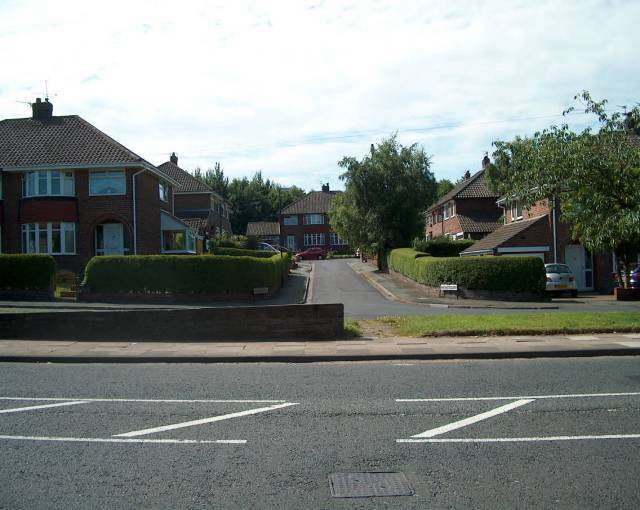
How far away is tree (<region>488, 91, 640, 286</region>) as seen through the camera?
16.9 metres

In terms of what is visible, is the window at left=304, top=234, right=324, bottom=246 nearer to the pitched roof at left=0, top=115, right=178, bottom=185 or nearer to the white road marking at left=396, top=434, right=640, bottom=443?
the pitched roof at left=0, top=115, right=178, bottom=185

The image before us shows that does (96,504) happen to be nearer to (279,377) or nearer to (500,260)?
(279,377)

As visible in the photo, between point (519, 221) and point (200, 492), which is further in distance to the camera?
point (519, 221)

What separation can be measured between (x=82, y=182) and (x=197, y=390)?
88.1 ft

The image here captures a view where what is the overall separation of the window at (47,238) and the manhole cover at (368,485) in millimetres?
30844

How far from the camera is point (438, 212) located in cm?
6116

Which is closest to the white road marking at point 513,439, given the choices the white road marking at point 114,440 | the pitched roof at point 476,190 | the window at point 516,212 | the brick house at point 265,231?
the white road marking at point 114,440

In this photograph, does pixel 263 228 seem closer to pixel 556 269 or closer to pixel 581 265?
pixel 581 265

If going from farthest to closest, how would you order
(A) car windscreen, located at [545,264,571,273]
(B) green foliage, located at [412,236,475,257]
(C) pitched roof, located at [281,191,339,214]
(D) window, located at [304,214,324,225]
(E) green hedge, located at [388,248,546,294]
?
(C) pitched roof, located at [281,191,339,214] → (D) window, located at [304,214,324,225] → (B) green foliage, located at [412,236,475,257] → (A) car windscreen, located at [545,264,571,273] → (E) green hedge, located at [388,248,546,294]

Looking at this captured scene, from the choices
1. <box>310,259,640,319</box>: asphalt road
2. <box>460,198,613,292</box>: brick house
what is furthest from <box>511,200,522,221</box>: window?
<box>310,259,640,319</box>: asphalt road

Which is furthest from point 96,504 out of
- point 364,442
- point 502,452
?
point 502,452

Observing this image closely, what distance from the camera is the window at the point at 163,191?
38.0 meters

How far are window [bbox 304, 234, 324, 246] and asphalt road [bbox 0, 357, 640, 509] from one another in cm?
7862

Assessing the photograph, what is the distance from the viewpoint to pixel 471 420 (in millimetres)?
7316
